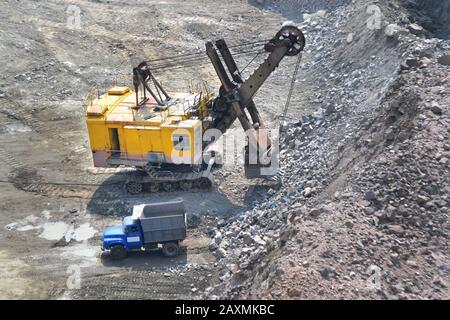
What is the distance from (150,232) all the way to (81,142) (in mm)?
8097

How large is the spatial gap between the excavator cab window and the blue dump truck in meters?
2.80

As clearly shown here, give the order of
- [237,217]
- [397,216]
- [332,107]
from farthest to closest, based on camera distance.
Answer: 1. [332,107]
2. [237,217]
3. [397,216]

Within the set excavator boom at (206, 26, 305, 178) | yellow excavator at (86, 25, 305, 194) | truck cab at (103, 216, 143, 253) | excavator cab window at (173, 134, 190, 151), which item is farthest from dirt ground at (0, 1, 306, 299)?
excavator cab window at (173, 134, 190, 151)

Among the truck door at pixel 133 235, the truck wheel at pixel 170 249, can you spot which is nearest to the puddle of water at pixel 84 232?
the truck door at pixel 133 235

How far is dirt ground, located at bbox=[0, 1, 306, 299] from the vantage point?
46.1 feet

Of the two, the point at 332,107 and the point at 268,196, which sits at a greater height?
the point at 332,107

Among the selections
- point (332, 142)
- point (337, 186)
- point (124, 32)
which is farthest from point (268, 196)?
point (124, 32)

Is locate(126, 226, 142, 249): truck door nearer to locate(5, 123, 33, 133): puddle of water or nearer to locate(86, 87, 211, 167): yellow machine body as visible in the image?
locate(86, 87, 211, 167): yellow machine body

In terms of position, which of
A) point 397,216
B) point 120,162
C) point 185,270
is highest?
point 397,216

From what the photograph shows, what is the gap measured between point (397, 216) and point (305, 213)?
2126 millimetres

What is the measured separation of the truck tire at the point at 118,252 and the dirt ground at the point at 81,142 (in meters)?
0.17

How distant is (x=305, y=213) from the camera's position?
42.3 ft

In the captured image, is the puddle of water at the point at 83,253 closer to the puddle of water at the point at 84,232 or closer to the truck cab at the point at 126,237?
the puddle of water at the point at 84,232

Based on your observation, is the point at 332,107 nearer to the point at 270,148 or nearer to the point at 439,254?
the point at 270,148
